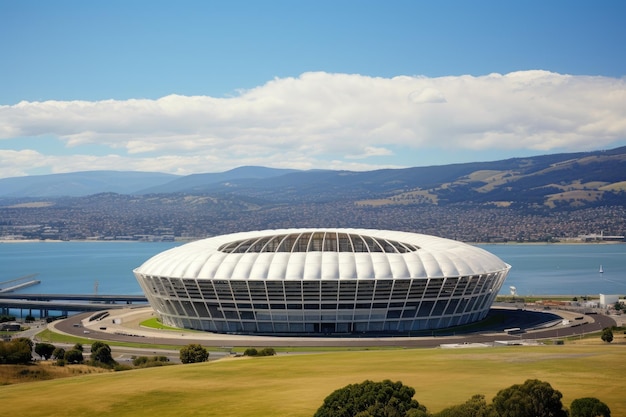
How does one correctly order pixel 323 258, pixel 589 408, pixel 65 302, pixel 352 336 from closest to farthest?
pixel 589 408 < pixel 352 336 < pixel 323 258 < pixel 65 302

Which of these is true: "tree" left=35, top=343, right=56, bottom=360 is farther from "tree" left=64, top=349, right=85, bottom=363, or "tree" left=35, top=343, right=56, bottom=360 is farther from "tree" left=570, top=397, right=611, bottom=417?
"tree" left=570, top=397, right=611, bottom=417

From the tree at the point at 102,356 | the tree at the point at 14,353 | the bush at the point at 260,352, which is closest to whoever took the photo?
the tree at the point at 14,353

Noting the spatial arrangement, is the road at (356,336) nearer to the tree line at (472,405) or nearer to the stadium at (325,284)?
the stadium at (325,284)

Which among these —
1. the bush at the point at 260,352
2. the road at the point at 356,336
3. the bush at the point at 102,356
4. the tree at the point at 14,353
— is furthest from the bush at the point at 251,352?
the tree at the point at 14,353

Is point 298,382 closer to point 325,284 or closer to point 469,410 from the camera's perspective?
point 469,410

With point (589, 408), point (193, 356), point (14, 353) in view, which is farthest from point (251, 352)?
point (589, 408)

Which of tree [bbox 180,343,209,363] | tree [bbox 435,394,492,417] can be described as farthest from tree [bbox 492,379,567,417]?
tree [bbox 180,343,209,363]

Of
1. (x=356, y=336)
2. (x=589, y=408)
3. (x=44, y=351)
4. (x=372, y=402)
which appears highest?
(x=372, y=402)
